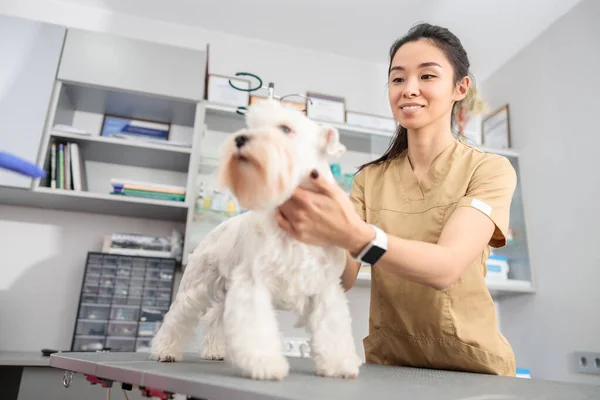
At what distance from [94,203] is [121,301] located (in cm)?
55

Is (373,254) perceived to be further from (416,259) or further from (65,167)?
(65,167)

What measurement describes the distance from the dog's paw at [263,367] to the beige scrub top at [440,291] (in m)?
0.49

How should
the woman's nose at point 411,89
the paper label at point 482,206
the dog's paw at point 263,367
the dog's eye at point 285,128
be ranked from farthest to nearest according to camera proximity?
the woman's nose at point 411,89 → the paper label at point 482,206 → the dog's eye at point 285,128 → the dog's paw at point 263,367

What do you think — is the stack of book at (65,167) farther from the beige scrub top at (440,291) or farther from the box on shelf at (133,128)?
the beige scrub top at (440,291)

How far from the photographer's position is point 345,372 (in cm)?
74

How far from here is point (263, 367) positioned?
0.67 m

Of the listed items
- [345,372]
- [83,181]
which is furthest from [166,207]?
[345,372]

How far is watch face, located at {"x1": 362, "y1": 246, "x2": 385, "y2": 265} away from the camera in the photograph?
73 cm

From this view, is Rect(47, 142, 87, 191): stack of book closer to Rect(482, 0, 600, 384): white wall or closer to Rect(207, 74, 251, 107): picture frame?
Rect(207, 74, 251, 107): picture frame

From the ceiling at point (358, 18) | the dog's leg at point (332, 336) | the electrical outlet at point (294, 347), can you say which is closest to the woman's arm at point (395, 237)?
the dog's leg at point (332, 336)

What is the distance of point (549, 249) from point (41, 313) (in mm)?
2991

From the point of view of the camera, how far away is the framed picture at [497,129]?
3.10 m

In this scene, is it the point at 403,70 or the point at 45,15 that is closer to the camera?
the point at 403,70

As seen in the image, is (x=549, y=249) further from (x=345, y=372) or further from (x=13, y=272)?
(x=13, y=272)
